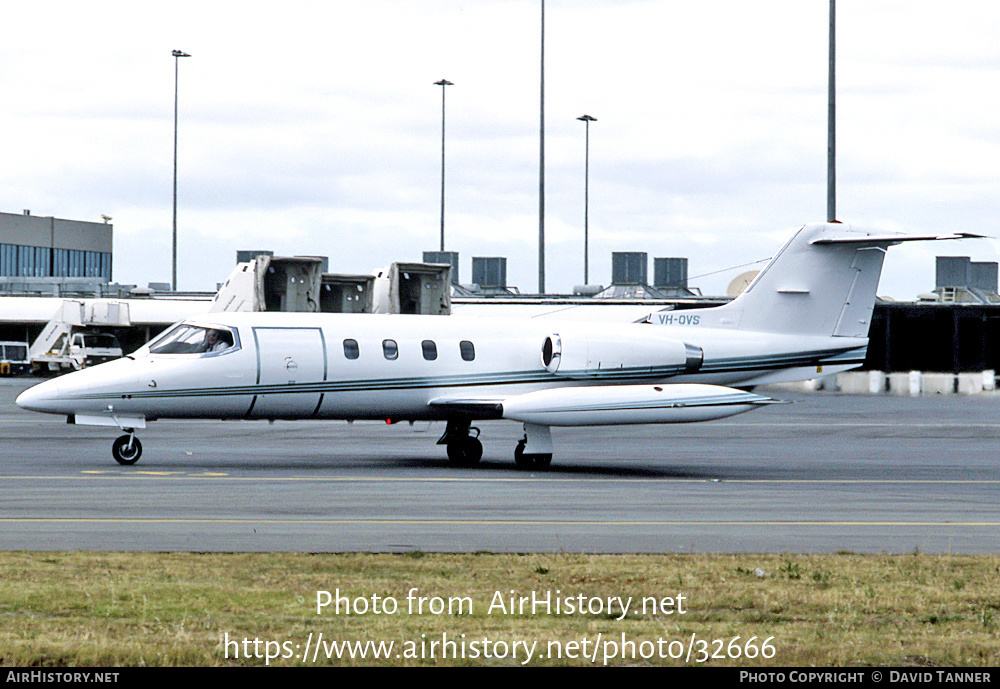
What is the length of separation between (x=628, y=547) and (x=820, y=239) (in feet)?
43.5

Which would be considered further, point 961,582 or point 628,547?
point 628,547

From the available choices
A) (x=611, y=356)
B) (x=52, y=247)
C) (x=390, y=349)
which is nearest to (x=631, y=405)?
(x=611, y=356)

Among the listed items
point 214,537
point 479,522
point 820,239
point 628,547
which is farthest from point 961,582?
point 820,239

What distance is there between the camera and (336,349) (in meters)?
23.0

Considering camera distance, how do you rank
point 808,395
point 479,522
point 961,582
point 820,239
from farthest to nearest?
point 808,395 < point 820,239 < point 479,522 < point 961,582

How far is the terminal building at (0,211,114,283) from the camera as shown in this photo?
10869cm

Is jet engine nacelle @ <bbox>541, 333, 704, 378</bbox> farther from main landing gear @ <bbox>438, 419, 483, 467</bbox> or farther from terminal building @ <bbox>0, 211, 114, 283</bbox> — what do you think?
terminal building @ <bbox>0, 211, 114, 283</bbox>

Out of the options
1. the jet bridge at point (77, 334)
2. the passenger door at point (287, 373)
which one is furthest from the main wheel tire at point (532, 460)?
the jet bridge at point (77, 334)

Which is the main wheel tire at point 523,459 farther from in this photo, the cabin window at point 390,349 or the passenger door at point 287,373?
the passenger door at point 287,373

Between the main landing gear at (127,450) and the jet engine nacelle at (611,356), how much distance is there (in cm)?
718

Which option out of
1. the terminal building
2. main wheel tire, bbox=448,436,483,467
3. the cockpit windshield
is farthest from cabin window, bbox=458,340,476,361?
the terminal building

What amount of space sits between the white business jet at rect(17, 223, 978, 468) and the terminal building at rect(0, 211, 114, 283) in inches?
3468
